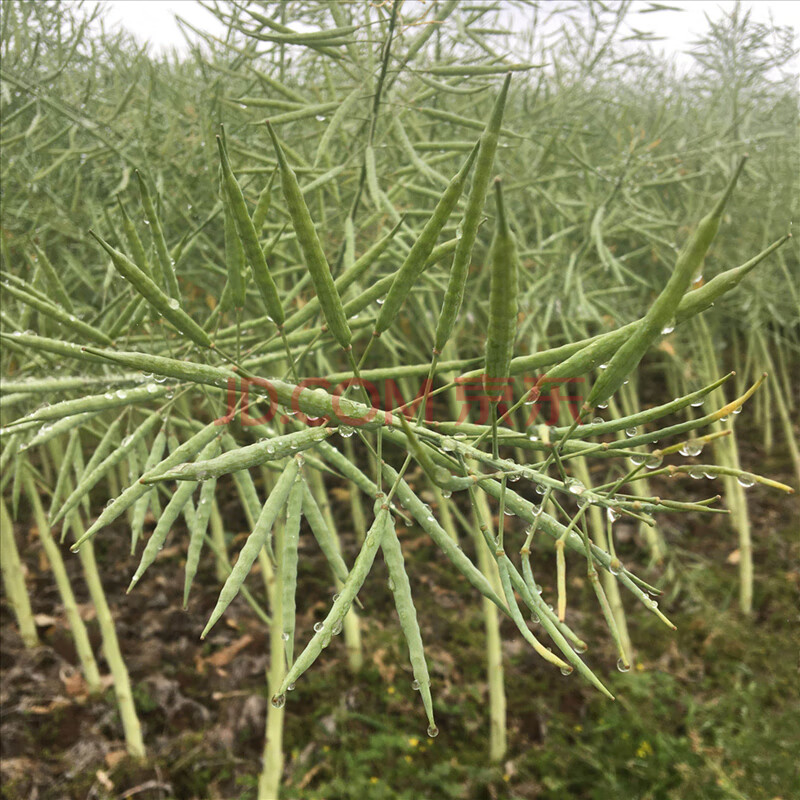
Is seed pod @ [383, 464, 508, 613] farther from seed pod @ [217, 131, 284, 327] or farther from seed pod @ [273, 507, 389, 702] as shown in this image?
seed pod @ [217, 131, 284, 327]

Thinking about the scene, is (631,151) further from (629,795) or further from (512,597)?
(629,795)

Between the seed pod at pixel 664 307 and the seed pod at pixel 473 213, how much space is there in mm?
119

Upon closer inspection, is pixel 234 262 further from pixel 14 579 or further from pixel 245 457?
pixel 14 579

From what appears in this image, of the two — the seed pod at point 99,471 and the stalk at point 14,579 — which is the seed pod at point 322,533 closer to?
the seed pod at point 99,471

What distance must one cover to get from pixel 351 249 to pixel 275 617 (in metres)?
1.30

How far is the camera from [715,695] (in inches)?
103

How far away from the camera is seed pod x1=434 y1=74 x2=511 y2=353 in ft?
1.27

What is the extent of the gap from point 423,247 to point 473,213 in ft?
0.22

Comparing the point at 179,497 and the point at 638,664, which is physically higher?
the point at 179,497

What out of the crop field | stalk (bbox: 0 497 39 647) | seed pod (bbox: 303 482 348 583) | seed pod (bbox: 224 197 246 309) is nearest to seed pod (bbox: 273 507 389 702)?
the crop field

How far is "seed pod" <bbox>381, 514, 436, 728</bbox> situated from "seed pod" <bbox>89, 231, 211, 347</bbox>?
24 cm

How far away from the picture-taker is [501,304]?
1.28 feet

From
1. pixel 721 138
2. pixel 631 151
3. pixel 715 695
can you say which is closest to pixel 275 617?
pixel 631 151

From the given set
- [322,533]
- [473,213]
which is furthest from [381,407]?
[473,213]
